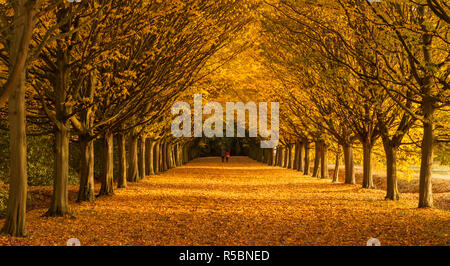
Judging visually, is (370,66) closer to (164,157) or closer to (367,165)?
(367,165)

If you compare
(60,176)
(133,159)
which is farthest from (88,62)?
(133,159)

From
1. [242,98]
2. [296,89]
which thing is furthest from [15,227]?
[242,98]

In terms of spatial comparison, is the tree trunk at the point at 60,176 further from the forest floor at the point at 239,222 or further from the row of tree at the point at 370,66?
the row of tree at the point at 370,66

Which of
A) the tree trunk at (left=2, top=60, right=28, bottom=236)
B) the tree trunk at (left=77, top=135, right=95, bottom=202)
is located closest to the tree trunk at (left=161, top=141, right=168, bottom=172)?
the tree trunk at (left=77, top=135, right=95, bottom=202)

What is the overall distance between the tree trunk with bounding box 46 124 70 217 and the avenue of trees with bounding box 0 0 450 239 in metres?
0.03

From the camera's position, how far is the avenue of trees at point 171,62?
1034cm

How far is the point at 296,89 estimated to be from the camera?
83.3ft

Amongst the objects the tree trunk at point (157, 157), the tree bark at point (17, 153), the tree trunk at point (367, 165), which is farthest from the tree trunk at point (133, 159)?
the tree bark at point (17, 153)

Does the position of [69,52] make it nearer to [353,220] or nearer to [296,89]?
[353,220]

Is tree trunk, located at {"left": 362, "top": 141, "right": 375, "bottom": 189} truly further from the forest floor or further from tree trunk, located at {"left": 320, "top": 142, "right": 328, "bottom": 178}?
tree trunk, located at {"left": 320, "top": 142, "right": 328, "bottom": 178}

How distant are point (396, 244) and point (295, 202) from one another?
26.7 ft

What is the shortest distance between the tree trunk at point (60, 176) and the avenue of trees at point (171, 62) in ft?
0.09

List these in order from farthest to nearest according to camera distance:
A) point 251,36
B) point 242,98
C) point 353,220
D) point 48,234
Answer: point 242,98 → point 251,36 → point 353,220 → point 48,234

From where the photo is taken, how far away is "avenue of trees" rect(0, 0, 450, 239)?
10336 mm
